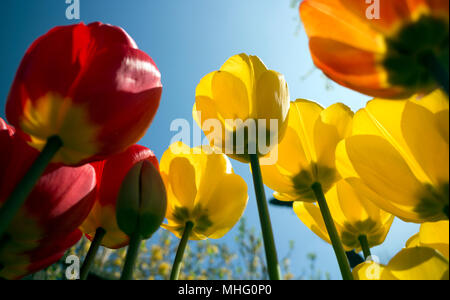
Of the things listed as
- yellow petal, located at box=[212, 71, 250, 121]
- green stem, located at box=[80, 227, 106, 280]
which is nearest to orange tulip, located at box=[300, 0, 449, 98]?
yellow petal, located at box=[212, 71, 250, 121]

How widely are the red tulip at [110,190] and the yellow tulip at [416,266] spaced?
196mm

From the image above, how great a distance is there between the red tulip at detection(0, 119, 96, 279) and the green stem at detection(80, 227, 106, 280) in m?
0.03

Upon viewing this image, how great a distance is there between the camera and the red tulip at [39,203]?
0.77 ft

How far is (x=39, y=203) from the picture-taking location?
0.77 ft

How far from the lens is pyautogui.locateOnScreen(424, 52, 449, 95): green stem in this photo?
6.7 inches

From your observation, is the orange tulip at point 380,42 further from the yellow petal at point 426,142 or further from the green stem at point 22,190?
the green stem at point 22,190

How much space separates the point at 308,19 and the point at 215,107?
125 mm

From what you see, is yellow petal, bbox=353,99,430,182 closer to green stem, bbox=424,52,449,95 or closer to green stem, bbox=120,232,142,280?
green stem, bbox=424,52,449,95

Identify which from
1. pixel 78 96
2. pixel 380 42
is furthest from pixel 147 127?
pixel 380 42

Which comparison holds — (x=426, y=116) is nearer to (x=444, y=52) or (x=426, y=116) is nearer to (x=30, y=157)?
(x=444, y=52)

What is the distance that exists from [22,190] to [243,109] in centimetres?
19

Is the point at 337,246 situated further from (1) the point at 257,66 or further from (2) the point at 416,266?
(1) the point at 257,66

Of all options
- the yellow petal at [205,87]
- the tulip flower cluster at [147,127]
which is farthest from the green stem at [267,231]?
the yellow petal at [205,87]
